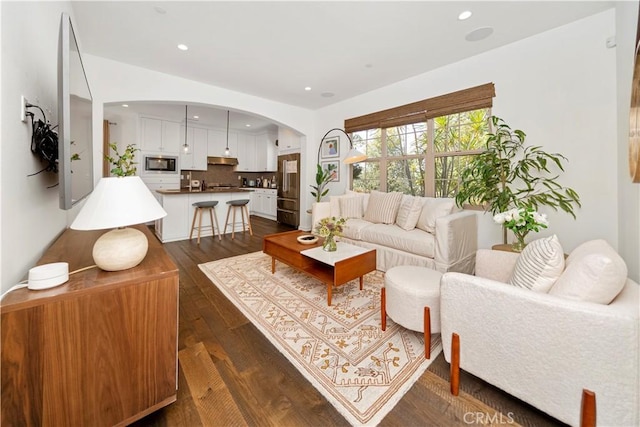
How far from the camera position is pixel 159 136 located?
6086 mm

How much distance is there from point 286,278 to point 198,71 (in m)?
3.20

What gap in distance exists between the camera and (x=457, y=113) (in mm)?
3361

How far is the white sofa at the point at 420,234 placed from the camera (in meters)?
2.64

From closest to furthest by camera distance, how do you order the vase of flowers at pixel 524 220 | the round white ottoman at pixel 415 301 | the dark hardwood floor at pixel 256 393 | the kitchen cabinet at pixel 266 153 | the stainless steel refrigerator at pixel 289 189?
1. the dark hardwood floor at pixel 256 393
2. the round white ottoman at pixel 415 301
3. the vase of flowers at pixel 524 220
4. the stainless steel refrigerator at pixel 289 189
5. the kitchen cabinet at pixel 266 153

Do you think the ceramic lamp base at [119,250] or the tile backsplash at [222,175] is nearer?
the ceramic lamp base at [119,250]

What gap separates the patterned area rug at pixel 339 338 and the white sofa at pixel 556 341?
1.49 feet

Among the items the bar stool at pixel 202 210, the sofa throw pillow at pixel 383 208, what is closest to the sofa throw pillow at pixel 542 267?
the sofa throw pillow at pixel 383 208

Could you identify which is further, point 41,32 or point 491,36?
point 491,36

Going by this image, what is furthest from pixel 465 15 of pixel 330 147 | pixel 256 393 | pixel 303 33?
pixel 256 393

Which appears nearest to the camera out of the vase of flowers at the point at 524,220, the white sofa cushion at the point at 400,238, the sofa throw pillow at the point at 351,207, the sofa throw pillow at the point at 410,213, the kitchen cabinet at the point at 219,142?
the vase of flowers at the point at 524,220

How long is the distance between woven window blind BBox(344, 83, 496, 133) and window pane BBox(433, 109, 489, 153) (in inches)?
6.2

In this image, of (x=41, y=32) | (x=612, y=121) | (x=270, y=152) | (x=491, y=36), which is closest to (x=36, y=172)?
(x=41, y=32)

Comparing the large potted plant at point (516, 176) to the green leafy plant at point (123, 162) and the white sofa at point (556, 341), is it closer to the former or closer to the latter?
the white sofa at point (556, 341)

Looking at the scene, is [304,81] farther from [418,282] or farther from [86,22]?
[418,282]
